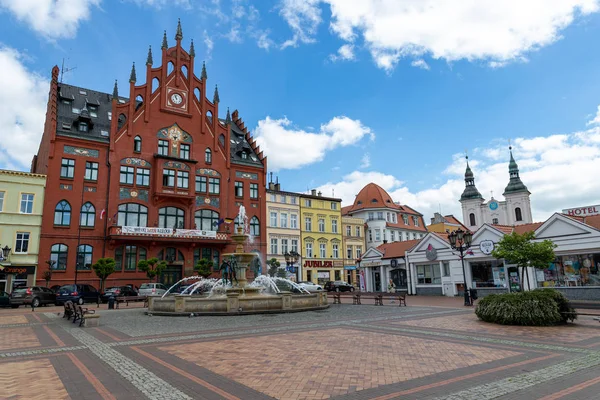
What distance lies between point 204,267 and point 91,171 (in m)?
14.4

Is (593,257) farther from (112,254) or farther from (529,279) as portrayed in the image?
(112,254)

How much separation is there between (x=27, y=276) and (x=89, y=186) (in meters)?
9.45

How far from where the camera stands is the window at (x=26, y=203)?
36125mm

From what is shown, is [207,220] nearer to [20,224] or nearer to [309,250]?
[309,250]

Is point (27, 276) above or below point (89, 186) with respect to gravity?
below

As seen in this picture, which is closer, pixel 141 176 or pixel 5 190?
pixel 5 190

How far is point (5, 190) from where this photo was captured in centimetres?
3562

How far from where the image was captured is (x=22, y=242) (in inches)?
1398

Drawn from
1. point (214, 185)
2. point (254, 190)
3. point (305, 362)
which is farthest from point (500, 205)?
point (305, 362)

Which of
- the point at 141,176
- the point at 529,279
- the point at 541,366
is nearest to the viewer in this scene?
the point at 541,366

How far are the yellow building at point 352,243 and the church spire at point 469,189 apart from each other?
40.8 metres

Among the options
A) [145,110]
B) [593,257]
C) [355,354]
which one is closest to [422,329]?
[355,354]

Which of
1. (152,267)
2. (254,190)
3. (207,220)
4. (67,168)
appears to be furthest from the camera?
(254,190)

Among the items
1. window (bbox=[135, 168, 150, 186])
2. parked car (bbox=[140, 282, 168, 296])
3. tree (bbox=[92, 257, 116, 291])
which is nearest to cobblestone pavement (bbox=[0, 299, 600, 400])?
parked car (bbox=[140, 282, 168, 296])
